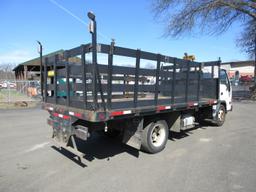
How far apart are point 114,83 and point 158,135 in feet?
6.61

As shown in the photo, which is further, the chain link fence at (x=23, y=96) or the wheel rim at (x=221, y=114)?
the chain link fence at (x=23, y=96)

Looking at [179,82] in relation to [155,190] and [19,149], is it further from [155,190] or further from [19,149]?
[19,149]

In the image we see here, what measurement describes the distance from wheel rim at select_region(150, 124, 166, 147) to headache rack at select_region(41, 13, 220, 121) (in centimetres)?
59

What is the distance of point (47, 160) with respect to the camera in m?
4.61

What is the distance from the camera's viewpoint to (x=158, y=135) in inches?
211

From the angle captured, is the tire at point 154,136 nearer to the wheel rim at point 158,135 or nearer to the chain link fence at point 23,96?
the wheel rim at point 158,135

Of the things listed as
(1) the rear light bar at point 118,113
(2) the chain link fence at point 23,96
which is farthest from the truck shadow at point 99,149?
(2) the chain link fence at point 23,96

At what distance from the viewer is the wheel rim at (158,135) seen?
17.1 ft

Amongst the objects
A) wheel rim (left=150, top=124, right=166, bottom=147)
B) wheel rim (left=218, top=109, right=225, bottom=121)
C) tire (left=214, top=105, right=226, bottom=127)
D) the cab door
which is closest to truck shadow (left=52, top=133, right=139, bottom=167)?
wheel rim (left=150, top=124, right=166, bottom=147)

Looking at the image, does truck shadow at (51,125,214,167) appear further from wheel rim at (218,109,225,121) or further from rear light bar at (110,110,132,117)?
wheel rim at (218,109,225,121)

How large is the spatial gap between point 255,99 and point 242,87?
39.4ft

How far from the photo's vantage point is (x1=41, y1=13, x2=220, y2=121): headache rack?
3816mm

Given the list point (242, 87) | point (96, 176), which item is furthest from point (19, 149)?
point (242, 87)

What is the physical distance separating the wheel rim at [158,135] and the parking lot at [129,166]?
27cm
